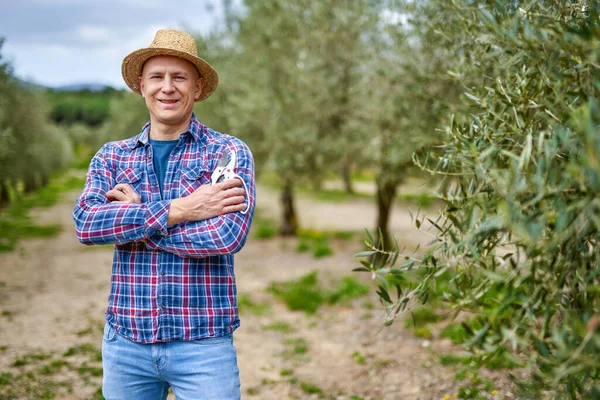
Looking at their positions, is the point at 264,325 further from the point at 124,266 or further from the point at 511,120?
the point at 511,120

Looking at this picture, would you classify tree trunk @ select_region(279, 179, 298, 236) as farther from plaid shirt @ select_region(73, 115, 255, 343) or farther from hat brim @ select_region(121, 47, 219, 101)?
plaid shirt @ select_region(73, 115, 255, 343)

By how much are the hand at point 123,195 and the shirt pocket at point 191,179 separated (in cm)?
27

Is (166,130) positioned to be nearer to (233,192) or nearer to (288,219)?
(233,192)

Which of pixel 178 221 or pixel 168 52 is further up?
pixel 168 52

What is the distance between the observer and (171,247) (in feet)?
9.46

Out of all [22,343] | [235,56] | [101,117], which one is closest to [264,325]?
[22,343]

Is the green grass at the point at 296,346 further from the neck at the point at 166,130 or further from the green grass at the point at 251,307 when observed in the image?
the neck at the point at 166,130

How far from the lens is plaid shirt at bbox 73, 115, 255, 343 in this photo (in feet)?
9.39

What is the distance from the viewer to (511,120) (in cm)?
282

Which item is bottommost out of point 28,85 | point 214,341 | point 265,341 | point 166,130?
point 265,341

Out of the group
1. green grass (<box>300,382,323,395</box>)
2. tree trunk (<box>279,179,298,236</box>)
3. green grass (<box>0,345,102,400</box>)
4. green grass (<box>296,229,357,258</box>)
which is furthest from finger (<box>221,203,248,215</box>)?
tree trunk (<box>279,179,298,236</box>)

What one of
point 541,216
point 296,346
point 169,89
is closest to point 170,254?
point 169,89

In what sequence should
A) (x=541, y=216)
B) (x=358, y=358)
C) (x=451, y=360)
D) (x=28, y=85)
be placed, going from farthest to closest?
(x=28, y=85), (x=358, y=358), (x=451, y=360), (x=541, y=216)

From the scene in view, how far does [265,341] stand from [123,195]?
5459 mm
